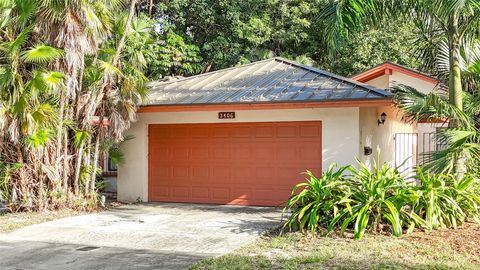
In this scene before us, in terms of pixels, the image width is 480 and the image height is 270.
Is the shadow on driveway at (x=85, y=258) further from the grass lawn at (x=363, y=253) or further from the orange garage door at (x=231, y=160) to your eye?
the orange garage door at (x=231, y=160)

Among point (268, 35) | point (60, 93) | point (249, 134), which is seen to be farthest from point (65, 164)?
point (268, 35)

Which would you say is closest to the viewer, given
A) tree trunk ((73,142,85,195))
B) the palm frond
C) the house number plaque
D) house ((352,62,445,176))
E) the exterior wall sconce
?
the palm frond

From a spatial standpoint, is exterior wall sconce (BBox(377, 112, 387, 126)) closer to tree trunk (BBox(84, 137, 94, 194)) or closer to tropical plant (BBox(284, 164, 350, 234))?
tropical plant (BBox(284, 164, 350, 234))

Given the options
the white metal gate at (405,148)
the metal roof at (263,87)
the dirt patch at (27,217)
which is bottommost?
the dirt patch at (27,217)

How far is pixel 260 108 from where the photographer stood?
11.8 m

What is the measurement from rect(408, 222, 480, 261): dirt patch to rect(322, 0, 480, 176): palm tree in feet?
4.68

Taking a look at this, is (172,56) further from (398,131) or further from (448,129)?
(448,129)

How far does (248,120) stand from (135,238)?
494 cm

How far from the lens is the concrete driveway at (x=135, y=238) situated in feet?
23.8

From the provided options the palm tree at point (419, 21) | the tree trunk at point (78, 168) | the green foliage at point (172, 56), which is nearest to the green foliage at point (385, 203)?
the palm tree at point (419, 21)

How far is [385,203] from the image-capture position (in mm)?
8320

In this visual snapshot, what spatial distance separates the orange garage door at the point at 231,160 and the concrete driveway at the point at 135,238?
2.68 ft

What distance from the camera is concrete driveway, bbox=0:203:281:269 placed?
7254 millimetres

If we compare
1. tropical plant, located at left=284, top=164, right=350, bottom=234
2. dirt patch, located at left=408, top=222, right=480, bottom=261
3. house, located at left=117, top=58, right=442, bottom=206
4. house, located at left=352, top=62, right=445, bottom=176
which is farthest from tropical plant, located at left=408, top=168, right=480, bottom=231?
house, located at left=117, top=58, right=442, bottom=206
